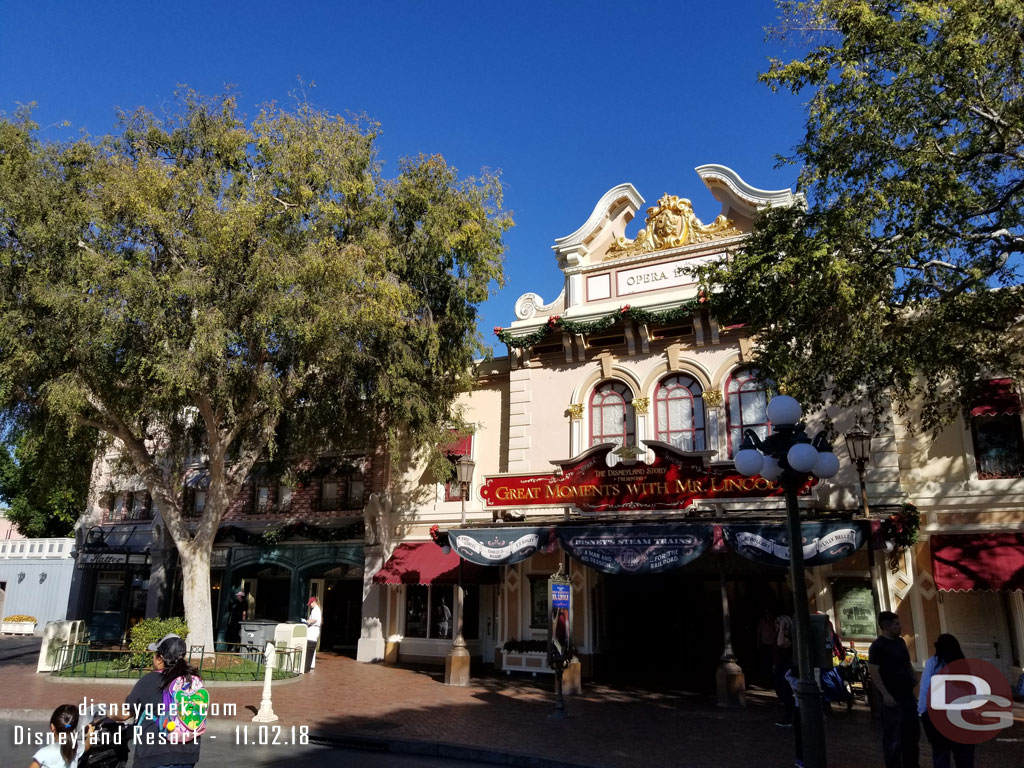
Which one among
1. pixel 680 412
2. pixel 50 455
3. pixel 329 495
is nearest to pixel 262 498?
pixel 329 495

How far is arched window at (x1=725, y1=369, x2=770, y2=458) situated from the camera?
54.4 ft

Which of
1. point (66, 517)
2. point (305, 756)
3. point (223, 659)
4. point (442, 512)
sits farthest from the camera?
point (66, 517)

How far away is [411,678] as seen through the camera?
16.3m

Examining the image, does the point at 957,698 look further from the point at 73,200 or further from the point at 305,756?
the point at 73,200

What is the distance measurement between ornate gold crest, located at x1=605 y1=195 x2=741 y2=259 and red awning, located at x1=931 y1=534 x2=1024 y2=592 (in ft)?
28.0

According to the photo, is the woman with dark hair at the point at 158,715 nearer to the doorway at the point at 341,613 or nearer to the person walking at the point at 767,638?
the person walking at the point at 767,638

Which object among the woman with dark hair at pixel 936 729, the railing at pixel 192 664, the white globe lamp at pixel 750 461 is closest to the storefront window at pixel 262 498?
the railing at pixel 192 664

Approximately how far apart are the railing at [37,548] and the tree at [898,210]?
1168 inches

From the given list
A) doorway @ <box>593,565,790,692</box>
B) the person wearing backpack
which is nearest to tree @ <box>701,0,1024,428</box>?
doorway @ <box>593,565,790,692</box>

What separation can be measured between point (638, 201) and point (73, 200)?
43.9 ft

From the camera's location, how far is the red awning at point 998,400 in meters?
14.3

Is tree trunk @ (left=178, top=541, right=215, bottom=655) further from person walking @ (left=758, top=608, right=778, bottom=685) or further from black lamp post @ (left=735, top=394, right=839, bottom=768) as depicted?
black lamp post @ (left=735, top=394, right=839, bottom=768)

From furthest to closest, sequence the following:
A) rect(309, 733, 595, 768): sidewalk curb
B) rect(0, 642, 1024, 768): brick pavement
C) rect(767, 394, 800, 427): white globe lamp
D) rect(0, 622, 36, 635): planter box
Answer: rect(0, 622, 36, 635): planter box, rect(0, 642, 1024, 768): brick pavement, rect(309, 733, 595, 768): sidewalk curb, rect(767, 394, 800, 427): white globe lamp

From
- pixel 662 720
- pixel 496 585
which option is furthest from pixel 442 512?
pixel 662 720
